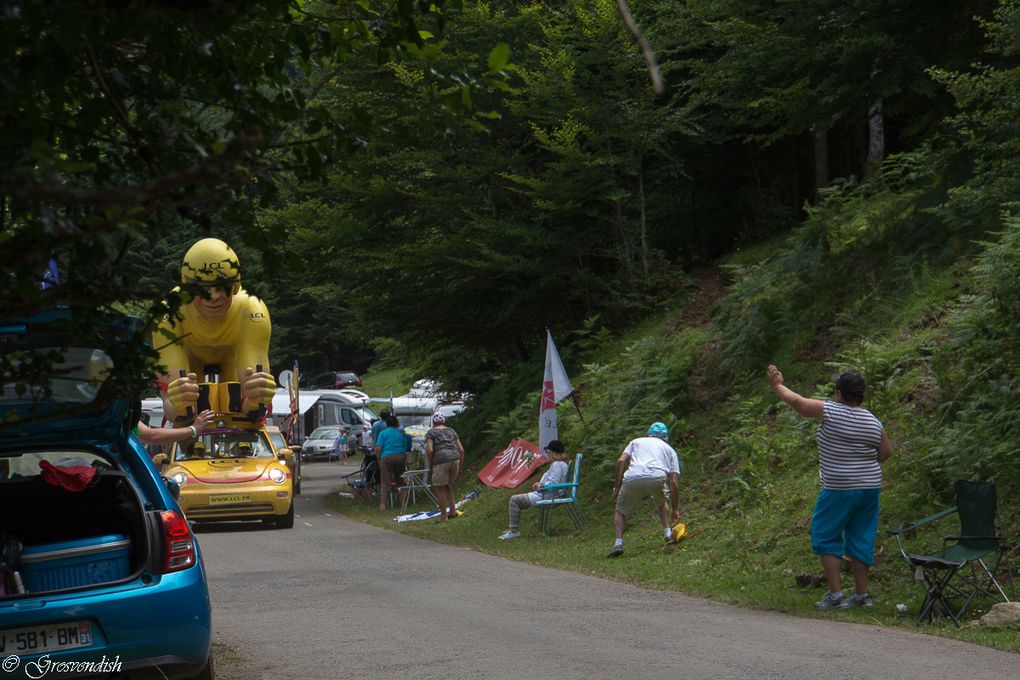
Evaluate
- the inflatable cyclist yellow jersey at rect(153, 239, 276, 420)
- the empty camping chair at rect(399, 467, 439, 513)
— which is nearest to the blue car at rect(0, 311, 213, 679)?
the inflatable cyclist yellow jersey at rect(153, 239, 276, 420)

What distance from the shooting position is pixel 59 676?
685 centimetres

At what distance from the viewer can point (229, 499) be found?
2041 cm

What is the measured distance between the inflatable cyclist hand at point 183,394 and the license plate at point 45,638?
30.6 feet

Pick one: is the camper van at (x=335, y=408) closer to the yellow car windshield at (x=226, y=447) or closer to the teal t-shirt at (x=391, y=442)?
the teal t-shirt at (x=391, y=442)

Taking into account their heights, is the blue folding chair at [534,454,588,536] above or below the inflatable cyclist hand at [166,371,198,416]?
below

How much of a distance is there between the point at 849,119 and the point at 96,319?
59.4 ft

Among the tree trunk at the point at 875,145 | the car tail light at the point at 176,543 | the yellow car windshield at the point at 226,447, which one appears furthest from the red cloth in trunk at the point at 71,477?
the tree trunk at the point at 875,145

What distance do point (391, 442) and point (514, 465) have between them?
4351 millimetres

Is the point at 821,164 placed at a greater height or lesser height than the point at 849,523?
greater

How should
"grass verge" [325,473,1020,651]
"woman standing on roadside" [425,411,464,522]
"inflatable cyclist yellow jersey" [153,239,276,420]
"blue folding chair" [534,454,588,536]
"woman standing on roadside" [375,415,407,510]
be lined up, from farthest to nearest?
"woman standing on roadside" [375,415,407,510] → "woman standing on roadside" [425,411,464,522] → "blue folding chair" [534,454,588,536] → "inflatable cyclist yellow jersey" [153,239,276,420] → "grass verge" [325,473,1020,651]

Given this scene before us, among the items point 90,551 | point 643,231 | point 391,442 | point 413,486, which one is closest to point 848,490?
point 90,551

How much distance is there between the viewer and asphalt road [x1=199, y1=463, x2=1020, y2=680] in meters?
8.15

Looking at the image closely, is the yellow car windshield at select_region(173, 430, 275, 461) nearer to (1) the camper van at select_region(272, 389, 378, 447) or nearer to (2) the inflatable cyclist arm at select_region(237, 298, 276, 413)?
(2) the inflatable cyclist arm at select_region(237, 298, 276, 413)

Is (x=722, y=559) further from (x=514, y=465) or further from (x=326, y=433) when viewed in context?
(x=326, y=433)
